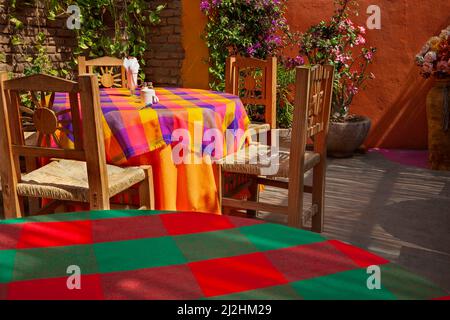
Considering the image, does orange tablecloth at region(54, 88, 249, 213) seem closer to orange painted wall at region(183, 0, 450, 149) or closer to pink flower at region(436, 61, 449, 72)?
pink flower at region(436, 61, 449, 72)

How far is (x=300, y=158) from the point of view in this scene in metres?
2.40

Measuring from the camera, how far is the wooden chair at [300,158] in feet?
7.80

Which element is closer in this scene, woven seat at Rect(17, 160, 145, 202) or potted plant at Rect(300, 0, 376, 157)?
woven seat at Rect(17, 160, 145, 202)

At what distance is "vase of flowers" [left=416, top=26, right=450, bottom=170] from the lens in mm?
4355

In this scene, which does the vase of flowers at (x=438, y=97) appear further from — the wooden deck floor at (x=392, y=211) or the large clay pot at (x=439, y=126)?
the wooden deck floor at (x=392, y=211)

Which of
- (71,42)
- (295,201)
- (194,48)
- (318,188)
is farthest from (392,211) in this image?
(71,42)

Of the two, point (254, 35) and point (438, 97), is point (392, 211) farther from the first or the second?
point (254, 35)

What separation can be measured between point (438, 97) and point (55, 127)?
361 cm

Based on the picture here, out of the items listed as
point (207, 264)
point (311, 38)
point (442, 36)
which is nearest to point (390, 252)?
point (207, 264)

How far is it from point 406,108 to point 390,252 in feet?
9.54

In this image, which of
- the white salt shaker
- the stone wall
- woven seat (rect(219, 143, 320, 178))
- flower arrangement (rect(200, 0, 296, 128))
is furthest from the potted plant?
the white salt shaker

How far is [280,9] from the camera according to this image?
17.2 feet

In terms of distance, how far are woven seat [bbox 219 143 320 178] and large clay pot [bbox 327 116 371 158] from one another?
6.80 ft
